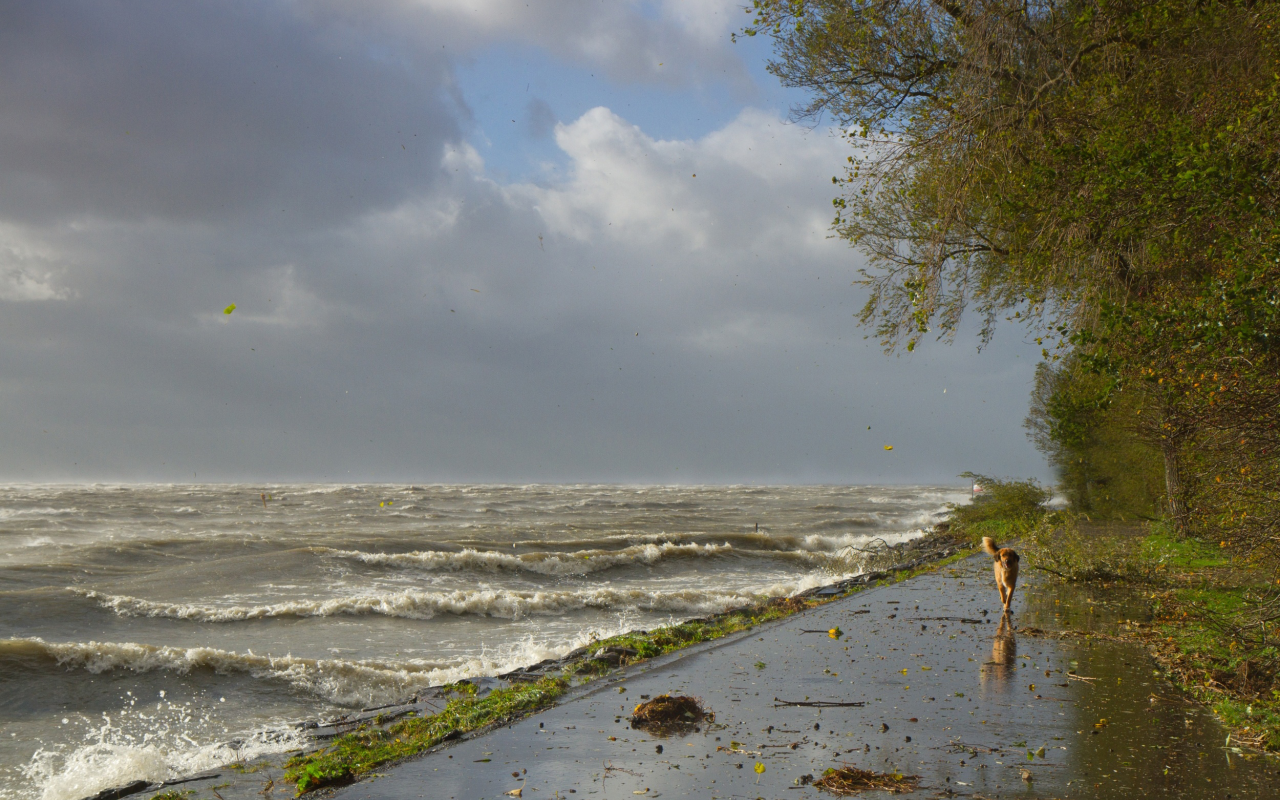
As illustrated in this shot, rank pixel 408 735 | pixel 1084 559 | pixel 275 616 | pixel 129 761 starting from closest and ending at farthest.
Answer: pixel 408 735, pixel 129 761, pixel 1084 559, pixel 275 616

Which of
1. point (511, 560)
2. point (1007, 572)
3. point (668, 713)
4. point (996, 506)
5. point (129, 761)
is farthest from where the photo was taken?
point (996, 506)

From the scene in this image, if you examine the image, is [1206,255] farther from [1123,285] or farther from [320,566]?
[320,566]

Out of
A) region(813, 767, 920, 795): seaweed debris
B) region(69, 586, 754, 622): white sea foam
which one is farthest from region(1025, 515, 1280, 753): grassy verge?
region(69, 586, 754, 622): white sea foam

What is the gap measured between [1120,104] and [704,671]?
9237mm

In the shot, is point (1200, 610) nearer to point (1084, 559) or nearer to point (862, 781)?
point (862, 781)

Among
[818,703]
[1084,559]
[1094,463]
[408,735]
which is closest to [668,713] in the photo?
[818,703]

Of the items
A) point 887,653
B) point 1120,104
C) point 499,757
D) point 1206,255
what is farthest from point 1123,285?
point 499,757

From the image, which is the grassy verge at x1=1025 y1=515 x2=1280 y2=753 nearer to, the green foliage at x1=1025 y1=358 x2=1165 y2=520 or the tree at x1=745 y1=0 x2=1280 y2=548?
the tree at x1=745 y1=0 x2=1280 y2=548

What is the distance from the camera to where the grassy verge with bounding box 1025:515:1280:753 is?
606cm

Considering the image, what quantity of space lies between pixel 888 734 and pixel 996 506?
23.0m

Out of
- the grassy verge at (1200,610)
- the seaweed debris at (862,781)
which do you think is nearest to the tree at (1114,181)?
the grassy verge at (1200,610)

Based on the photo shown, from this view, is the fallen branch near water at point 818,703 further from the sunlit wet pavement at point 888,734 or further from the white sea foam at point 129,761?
the white sea foam at point 129,761

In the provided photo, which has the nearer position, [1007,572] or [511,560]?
[1007,572]

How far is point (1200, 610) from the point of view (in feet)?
23.4
